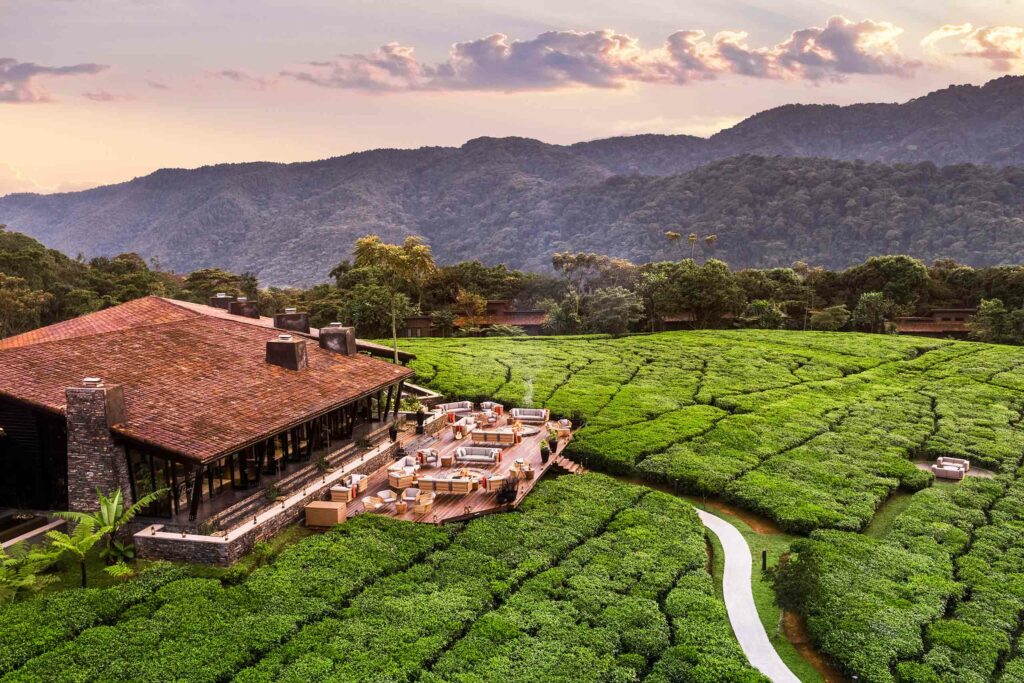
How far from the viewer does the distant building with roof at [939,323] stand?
69.7 meters

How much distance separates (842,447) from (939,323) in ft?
159

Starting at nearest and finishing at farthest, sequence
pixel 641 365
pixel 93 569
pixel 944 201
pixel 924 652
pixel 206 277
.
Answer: pixel 924 652 → pixel 93 569 → pixel 641 365 → pixel 206 277 → pixel 944 201

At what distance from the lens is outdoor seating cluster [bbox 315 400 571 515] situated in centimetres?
2322

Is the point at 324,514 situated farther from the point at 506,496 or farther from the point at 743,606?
the point at 743,606

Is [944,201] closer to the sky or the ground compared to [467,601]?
closer to the sky

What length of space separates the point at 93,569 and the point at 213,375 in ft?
23.6

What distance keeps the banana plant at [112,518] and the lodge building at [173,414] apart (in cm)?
58

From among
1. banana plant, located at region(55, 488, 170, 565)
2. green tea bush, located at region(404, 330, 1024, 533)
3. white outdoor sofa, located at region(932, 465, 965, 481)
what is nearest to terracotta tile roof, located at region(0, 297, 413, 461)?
banana plant, located at region(55, 488, 170, 565)

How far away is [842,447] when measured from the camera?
104 ft

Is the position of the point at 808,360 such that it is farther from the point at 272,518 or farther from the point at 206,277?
the point at 206,277

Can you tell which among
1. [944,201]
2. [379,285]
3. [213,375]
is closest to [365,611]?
[213,375]

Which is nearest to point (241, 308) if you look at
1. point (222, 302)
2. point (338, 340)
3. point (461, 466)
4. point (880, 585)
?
point (222, 302)

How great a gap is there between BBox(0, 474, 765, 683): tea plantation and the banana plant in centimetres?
146

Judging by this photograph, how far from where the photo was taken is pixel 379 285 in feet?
229
